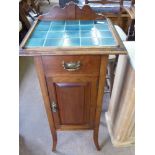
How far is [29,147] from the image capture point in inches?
53.2

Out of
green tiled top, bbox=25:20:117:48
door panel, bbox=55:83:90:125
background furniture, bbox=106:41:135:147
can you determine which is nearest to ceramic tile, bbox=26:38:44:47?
green tiled top, bbox=25:20:117:48

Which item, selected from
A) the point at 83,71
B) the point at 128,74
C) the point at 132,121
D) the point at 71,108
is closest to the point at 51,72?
the point at 83,71

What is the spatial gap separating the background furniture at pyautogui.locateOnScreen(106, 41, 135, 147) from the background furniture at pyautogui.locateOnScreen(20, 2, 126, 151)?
0.20 meters

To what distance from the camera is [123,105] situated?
3.78ft

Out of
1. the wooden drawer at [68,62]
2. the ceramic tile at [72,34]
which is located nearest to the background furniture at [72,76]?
the wooden drawer at [68,62]

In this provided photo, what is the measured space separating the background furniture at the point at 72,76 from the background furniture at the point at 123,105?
0.65 feet

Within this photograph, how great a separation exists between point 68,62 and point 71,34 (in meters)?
0.17

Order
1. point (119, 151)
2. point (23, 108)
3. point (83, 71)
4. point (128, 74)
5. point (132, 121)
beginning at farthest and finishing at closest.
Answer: point (23, 108), point (119, 151), point (132, 121), point (128, 74), point (83, 71)

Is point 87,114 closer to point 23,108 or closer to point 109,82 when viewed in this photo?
point 109,82

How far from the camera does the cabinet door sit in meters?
0.90

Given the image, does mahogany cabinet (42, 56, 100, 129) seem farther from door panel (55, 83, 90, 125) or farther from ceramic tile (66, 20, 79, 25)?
ceramic tile (66, 20, 79, 25)
